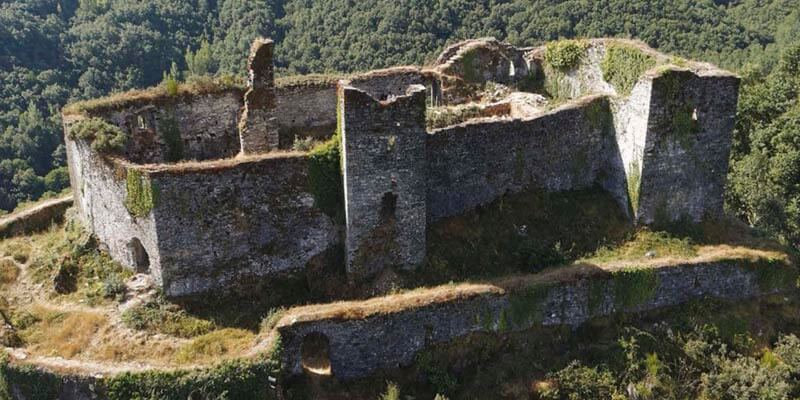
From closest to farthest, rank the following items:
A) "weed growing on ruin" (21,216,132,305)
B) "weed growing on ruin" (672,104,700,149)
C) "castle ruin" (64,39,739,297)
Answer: "castle ruin" (64,39,739,297) → "weed growing on ruin" (21,216,132,305) → "weed growing on ruin" (672,104,700,149)

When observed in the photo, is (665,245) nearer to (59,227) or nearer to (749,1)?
(59,227)

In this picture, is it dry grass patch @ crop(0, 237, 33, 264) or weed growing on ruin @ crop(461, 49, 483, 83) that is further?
weed growing on ruin @ crop(461, 49, 483, 83)

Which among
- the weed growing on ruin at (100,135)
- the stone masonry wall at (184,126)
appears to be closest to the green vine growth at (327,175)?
the weed growing on ruin at (100,135)

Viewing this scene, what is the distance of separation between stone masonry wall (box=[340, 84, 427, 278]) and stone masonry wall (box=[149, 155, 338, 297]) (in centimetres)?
119

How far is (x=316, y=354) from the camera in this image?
18.2m

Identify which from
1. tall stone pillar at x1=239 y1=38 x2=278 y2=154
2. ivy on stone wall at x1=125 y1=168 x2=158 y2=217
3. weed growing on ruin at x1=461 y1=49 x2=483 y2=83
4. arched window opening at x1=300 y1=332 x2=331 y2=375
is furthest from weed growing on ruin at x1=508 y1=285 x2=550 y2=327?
weed growing on ruin at x1=461 y1=49 x2=483 y2=83

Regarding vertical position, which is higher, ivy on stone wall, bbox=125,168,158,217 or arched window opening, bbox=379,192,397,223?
ivy on stone wall, bbox=125,168,158,217

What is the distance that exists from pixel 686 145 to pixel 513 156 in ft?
15.3

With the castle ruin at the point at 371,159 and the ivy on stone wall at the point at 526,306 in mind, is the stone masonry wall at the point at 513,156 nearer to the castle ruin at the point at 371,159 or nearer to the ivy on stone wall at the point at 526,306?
the castle ruin at the point at 371,159

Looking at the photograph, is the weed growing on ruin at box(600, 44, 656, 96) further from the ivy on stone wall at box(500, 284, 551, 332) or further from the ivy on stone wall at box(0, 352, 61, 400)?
the ivy on stone wall at box(0, 352, 61, 400)

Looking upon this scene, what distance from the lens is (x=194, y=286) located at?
18.6 m

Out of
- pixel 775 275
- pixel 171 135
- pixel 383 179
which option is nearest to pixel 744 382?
pixel 775 275

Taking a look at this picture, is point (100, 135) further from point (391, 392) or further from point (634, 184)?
point (634, 184)

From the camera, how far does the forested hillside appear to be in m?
47.9
